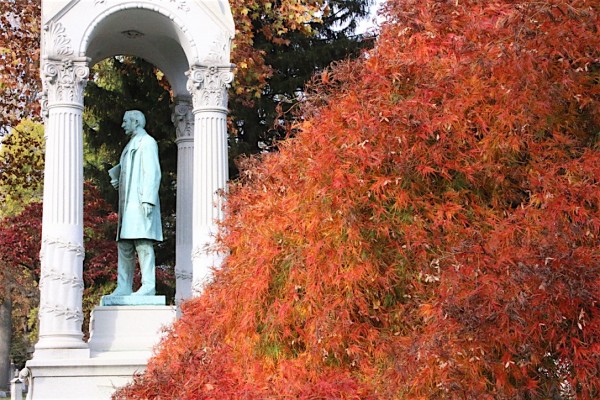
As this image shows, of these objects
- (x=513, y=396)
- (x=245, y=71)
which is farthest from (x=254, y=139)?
(x=513, y=396)

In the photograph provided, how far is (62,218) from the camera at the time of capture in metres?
11.5

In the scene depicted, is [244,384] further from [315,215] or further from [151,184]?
[151,184]

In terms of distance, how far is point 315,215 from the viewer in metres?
6.08

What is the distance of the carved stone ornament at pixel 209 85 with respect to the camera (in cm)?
1232

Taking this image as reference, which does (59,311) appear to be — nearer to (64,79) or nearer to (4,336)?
(64,79)

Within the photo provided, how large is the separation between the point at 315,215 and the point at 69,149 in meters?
6.28

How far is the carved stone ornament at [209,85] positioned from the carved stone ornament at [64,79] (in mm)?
1310

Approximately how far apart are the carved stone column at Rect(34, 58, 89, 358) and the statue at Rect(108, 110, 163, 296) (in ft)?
2.45

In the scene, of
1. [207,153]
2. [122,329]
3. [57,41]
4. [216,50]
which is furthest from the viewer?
[216,50]

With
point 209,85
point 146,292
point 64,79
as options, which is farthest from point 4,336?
point 209,85

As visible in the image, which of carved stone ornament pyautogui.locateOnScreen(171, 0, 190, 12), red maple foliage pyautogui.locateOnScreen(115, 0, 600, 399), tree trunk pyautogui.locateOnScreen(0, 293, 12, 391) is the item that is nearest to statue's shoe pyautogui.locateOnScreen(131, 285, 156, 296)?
carved stone ornament pyautogui.locateOnScreen(171, 0, 190, 12)

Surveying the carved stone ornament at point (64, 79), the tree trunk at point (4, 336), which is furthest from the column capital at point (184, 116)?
the tree trunk at point (4, 336)

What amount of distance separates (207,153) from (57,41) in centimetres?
221

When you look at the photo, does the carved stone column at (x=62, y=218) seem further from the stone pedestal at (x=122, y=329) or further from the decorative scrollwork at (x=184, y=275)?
the decorative scrollwork at (x=184, y=275)
